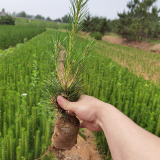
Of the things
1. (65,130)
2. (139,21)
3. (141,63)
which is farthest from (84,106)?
(139,21)

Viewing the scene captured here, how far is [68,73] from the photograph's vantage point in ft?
3.73

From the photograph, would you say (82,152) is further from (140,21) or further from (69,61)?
(140,21)

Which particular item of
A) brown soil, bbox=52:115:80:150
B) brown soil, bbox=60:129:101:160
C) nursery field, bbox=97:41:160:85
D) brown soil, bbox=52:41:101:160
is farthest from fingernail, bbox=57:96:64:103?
nursery field, bbox=97:41:160:85

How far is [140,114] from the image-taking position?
3016mm

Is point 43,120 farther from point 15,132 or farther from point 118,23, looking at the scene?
point 118,23

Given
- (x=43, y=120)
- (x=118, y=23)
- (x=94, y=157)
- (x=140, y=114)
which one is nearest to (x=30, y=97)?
(x=43, y=120)

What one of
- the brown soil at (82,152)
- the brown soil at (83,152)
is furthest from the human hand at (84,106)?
the brown soil at (83,152)

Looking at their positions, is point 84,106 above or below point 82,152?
above

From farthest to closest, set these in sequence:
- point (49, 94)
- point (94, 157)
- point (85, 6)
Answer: point (94, 157) < point (49, 94) < point (85, 6)

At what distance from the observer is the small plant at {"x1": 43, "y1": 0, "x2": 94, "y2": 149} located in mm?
1085

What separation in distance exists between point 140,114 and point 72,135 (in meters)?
2.10

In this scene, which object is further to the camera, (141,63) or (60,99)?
(141,63)

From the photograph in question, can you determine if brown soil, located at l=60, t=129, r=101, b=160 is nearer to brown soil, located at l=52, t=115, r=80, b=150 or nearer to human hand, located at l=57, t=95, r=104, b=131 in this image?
brown soil, located at l=52, t=115, r=80, b=150

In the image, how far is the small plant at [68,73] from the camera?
1085 mm
